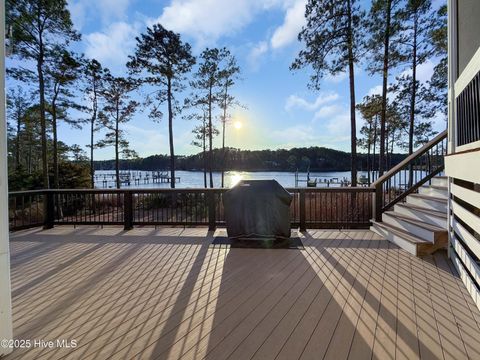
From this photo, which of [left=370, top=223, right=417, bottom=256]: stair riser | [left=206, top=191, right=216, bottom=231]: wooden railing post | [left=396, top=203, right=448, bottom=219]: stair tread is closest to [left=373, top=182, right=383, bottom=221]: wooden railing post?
[left=370, top=223, right=417, bottom=256]: stair riser

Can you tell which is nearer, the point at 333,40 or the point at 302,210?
the point at 302,210

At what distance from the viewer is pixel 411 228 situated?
13.4 feet

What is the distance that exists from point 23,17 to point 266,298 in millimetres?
11677

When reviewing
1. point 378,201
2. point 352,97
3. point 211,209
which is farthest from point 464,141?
point 352,97

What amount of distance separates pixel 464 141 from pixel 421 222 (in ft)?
5.08

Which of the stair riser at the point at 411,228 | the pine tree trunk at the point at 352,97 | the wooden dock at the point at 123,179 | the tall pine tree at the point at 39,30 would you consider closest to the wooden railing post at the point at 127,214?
the stair riser at the point at 411,228

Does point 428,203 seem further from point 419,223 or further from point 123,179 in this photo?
point 123,179

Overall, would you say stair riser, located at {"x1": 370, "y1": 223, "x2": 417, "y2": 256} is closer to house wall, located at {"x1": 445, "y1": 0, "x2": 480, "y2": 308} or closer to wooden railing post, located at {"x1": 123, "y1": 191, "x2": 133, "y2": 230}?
house wall, located at {"x1": 445, "y1": 0, "x2": 480, "y2": 308}

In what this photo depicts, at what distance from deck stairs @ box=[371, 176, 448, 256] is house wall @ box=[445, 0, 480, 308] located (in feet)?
0.78

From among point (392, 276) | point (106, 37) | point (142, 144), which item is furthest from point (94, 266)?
point (142, 144)

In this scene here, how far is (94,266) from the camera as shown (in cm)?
338

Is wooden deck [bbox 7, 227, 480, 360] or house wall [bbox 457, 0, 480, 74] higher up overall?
house wall [bbox 457, 0, 480, 74]

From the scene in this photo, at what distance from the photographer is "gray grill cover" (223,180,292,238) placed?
14.0ft

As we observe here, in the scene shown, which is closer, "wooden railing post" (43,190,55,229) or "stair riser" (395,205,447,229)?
"stair riser" (395,205,447,229)
